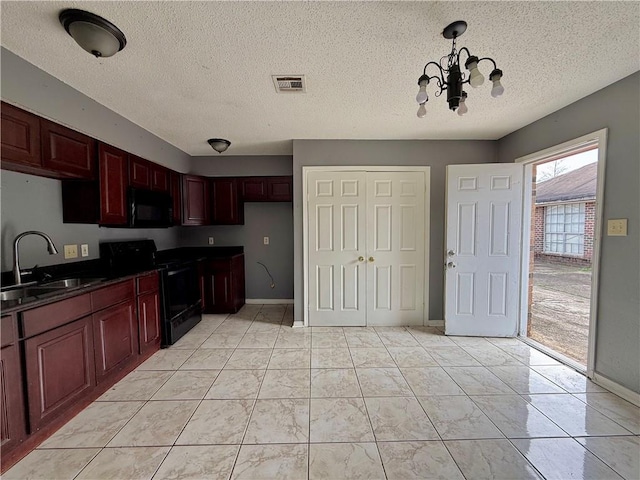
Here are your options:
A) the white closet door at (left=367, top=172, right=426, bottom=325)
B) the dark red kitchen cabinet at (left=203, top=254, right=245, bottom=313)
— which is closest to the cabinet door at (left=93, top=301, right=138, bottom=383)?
the dark red kitchen cabinet at (left=203, top=254, right=245, bottom=313)

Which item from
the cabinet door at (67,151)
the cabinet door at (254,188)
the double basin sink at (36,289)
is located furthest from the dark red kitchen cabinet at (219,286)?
the cabinet door at (67,151)

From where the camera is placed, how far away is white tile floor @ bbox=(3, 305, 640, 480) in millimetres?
1412

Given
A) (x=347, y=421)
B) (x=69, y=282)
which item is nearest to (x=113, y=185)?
(x=69, y=282)

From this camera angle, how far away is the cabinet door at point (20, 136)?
1.59 m

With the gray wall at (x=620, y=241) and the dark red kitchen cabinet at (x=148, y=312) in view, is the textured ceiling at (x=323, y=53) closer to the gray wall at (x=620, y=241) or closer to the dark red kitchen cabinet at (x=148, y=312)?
the gray wall at (x=620, y=241)

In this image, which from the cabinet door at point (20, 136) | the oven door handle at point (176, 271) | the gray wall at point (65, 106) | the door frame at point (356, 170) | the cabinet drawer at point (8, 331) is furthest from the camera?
the door frame at point (356, 170)

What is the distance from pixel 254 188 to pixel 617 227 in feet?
13.1

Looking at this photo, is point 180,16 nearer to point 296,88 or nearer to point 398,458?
point 296,88

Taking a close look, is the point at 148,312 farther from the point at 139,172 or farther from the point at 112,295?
the point at 139,172

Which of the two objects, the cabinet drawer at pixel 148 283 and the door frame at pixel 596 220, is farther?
the cabinet drawer at pixel 148 283

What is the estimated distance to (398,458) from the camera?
4.80ft

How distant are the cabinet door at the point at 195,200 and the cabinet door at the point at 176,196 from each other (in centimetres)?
6

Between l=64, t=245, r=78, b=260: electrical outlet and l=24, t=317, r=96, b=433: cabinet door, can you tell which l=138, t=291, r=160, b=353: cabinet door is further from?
l=64, t=245, r=78, b=260: electrical outlet

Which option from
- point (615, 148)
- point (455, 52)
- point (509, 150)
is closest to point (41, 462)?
point (455, 52)
